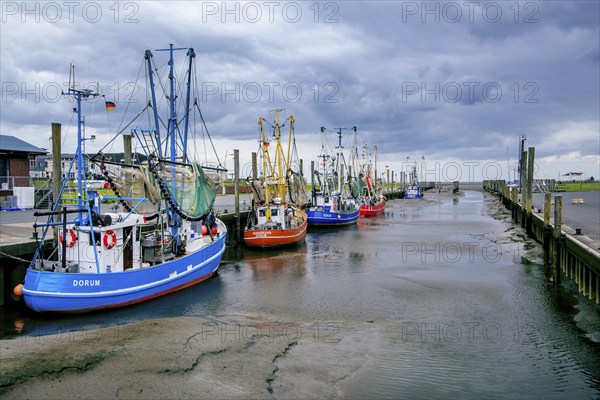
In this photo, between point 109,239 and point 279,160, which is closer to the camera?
point 109,239

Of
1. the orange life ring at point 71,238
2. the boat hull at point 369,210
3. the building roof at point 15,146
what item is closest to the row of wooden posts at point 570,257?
the orange life ring at point 71,238

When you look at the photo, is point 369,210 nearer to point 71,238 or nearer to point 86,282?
point 71,238

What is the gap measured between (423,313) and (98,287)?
11.2m

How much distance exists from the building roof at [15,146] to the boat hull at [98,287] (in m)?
27.6

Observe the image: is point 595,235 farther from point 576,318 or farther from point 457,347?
point 457,347

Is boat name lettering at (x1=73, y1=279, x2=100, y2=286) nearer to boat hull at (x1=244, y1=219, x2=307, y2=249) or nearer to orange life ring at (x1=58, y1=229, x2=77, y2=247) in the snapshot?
orange life ring at (x1=58, y1=229, x2=77, y2=247)

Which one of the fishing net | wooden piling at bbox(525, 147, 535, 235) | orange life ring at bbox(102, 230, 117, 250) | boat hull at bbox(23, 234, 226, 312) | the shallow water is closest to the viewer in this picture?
the shallow water

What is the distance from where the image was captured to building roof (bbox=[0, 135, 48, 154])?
130 feet

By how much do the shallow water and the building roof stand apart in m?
22.1

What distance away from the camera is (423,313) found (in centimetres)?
1705

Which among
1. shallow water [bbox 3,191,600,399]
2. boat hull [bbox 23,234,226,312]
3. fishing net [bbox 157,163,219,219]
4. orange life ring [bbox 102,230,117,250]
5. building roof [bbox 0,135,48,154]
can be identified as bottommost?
shallow water [bbox 3,191,600,399]

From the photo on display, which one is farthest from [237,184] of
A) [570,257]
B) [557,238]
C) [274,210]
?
[570,257]

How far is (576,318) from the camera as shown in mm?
16047

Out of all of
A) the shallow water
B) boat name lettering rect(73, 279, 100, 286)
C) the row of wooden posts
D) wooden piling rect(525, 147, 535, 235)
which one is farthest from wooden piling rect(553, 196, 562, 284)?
boat name lettering rect(73, 279, 100, 286)
